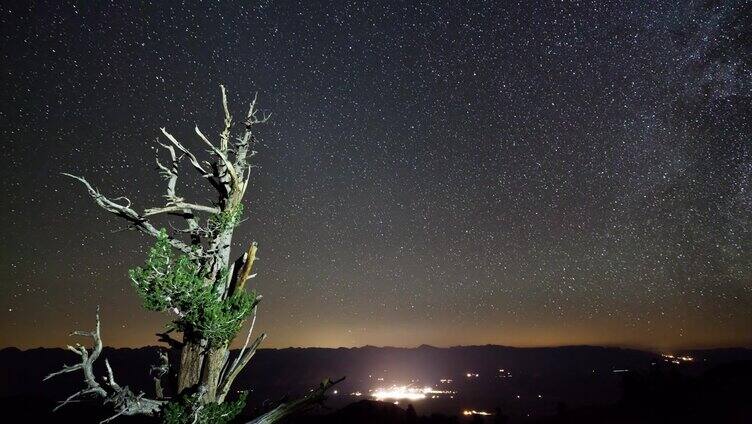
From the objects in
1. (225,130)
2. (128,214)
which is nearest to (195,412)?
(128,214)

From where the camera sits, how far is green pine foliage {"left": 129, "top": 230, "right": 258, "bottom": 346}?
5988 mm

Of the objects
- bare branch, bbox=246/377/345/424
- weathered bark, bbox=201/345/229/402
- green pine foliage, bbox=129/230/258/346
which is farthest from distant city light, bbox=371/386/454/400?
green pine foliage, bbox=129/230/258/346

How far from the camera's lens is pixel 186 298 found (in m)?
6.21

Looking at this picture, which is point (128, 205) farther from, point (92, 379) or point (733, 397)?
point (733, 397)

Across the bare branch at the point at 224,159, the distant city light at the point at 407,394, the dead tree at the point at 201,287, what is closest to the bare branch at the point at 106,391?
the dead tree at the point at 201,287

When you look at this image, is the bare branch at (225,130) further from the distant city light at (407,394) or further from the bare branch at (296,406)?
the distant city light at (407,394)

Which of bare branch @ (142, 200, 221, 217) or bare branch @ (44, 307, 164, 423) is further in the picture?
bare branch @ (142, 200, 221, 217)

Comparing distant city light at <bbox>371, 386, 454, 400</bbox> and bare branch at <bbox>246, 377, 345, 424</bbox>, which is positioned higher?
bare branch at <bbox>246, 377, 345, 424</bbox>

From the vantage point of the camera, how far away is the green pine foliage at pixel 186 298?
5.99m

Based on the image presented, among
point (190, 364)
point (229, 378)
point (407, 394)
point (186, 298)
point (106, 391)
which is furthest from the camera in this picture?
point (407, 394)

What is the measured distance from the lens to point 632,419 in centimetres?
2892

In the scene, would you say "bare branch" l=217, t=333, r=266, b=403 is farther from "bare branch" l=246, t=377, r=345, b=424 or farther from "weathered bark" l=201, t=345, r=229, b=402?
"bare branch" l=246, t=377, r=345, b=424

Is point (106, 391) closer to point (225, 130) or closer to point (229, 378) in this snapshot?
point (229, 378)

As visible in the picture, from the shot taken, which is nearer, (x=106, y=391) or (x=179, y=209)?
(x=106, y=391)
